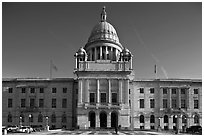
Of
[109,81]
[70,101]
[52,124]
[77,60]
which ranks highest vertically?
[77,60]

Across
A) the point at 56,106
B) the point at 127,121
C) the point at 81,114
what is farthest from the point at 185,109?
the point at 56,106

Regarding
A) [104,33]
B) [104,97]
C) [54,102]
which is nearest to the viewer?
[104,97]

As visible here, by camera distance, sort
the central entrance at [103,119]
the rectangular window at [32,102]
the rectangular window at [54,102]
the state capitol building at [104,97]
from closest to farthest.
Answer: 1. the central entrance at [103,119]
2. the state capitol building at [104,97]
3. the rectangular window at [32,102]
4. the rectangular window at [54,102]

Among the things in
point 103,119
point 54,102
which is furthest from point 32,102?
point 103,119

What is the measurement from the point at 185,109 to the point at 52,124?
18745mm

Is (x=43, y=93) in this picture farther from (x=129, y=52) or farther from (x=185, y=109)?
(x=185, y=109)

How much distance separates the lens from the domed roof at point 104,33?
4923 centimetres

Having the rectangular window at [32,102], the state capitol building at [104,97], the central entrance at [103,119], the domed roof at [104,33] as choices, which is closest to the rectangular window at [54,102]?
the state capitol building at [104,97]

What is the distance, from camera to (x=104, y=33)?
50000mm

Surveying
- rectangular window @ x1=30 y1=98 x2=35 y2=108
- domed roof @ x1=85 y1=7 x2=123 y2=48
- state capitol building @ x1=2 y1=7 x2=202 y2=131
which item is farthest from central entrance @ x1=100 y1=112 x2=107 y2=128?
domed roof @ x1=85 y1=7 x2=123 y2=48

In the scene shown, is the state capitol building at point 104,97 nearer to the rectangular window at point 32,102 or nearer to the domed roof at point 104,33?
the rectangular window at point 32,102

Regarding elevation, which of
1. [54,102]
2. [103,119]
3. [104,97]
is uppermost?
[104,97]

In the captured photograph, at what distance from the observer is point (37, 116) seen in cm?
4347

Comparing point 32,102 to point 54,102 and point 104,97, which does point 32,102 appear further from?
point 104,97
